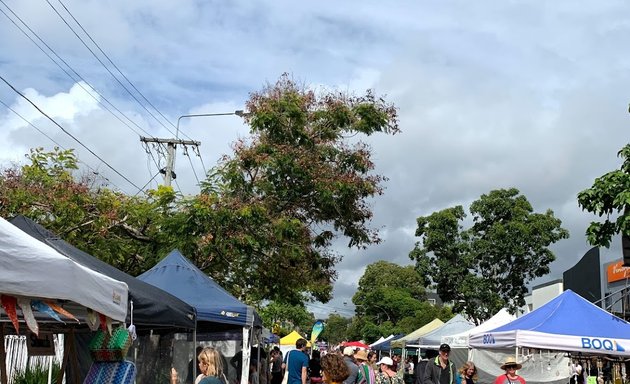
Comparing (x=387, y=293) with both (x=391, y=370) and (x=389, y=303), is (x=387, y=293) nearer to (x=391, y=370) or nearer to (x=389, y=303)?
(x=389, y=303)

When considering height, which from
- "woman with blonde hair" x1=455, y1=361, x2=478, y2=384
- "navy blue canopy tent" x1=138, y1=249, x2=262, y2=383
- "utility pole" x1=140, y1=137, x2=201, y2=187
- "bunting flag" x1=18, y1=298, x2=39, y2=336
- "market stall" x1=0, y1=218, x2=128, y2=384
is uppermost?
"utility pole" x1=140, y1=137, x2=201, y2=187

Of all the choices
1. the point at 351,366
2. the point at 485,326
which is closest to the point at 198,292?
the point at 351,366

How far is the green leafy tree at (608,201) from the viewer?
12.1 m

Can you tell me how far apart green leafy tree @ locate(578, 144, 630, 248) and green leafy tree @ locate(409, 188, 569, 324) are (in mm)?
29802

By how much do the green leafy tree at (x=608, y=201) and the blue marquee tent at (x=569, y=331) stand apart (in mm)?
1662

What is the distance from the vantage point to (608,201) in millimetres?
12508

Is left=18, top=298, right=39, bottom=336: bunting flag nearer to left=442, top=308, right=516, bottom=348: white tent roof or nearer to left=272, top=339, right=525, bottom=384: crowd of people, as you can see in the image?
left=272, top=339, right=525, bottom=384: crowd of people

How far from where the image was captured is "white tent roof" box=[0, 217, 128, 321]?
489 centimetres

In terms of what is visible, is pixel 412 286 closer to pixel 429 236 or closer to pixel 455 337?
pixel 429 236

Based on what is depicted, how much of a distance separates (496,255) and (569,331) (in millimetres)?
30324

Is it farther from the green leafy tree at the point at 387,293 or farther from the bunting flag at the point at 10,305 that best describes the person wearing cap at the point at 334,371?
the green leafy tree at the point at 387,293

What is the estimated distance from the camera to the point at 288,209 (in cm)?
1995

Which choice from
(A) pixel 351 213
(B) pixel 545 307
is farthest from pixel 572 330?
(A) pixel 351 213

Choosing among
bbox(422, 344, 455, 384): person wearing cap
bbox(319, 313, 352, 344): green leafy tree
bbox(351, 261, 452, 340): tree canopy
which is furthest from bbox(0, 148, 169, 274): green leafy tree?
bbox(319, 313, 352, 344): green leafy tree
